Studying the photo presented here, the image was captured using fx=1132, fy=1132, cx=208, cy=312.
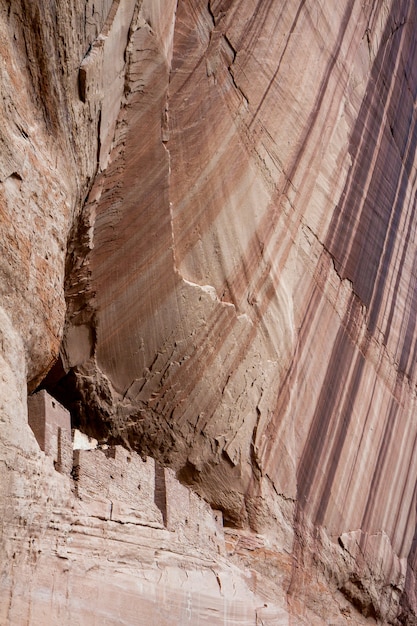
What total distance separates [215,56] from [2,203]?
12.3ft

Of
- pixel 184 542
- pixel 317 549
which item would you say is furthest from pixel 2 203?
pixel 317 549

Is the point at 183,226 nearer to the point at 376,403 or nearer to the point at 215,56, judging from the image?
the point at 215,56

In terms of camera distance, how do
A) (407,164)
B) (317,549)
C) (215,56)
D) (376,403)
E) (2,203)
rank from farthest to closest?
(407,164) → (376,403) → (317,549) → (215,56) → (2,203)

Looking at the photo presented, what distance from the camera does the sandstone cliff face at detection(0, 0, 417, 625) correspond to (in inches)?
294

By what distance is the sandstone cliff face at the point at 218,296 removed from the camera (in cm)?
746

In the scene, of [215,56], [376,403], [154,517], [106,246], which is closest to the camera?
[154,517]

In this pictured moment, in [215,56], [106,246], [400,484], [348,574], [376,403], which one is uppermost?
[215,56]

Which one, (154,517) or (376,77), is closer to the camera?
(154,517)

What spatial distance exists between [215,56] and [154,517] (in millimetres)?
4214

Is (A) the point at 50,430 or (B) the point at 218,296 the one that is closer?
(A) the point at 50,430

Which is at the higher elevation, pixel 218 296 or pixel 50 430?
pixel 218 296

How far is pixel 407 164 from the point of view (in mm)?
13758

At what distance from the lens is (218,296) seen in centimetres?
1025

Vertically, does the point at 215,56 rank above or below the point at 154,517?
above
